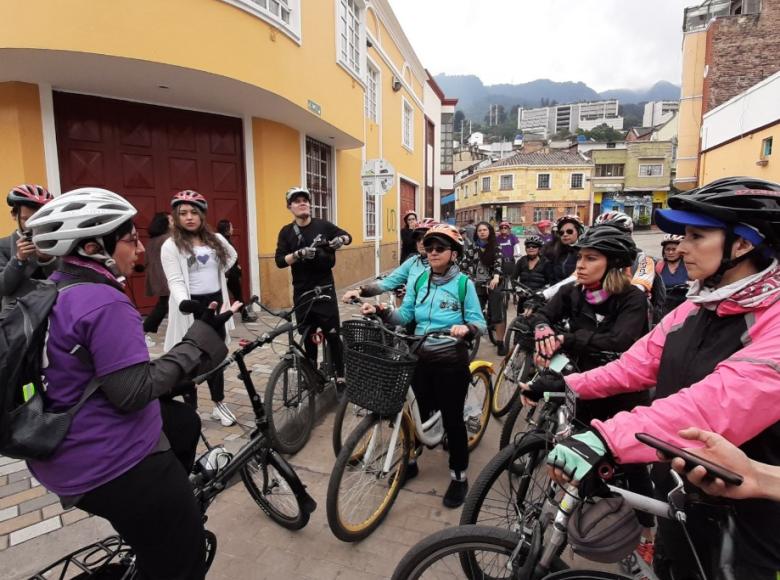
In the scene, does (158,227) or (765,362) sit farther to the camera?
(158,227)

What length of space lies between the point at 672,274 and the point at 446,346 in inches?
134

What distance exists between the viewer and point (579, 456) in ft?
4.11

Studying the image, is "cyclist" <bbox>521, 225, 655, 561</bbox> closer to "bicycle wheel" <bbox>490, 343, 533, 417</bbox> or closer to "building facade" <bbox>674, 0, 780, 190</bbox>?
"bicycle wheel" <bbox>490, 343, 533, 417</bbox>

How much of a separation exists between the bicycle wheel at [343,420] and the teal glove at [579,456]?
1.99 meters

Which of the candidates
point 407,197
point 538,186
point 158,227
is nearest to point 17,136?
point 158,227

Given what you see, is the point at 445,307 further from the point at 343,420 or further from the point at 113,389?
the point at 113,389

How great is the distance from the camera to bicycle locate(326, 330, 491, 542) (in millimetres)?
2471

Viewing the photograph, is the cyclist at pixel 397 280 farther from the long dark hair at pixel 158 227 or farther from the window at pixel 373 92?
the window at pixel 373 92

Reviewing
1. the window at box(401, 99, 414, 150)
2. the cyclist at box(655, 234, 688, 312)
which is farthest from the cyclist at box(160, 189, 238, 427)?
the window at box(401, 99, 414, 150)

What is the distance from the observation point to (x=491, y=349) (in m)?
7.07

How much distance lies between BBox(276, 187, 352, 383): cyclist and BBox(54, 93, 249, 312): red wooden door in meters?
3.44

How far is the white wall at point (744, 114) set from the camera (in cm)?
1764

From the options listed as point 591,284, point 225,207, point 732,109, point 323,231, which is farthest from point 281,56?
point 732,109

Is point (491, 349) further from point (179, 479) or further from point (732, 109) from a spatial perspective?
point (732, 109)
